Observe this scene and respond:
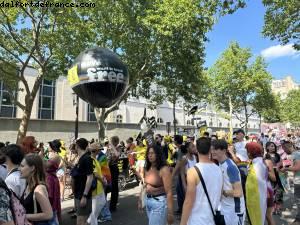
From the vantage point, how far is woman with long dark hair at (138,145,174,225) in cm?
435

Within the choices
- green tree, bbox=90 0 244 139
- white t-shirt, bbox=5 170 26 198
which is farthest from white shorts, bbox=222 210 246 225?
green tree, bbox=90 0 244 139

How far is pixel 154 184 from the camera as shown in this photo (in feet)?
14.6

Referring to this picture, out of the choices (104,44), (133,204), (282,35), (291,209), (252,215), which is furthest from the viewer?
(104,44)

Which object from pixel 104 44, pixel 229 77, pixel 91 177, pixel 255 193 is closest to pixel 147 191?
pixel 91 177

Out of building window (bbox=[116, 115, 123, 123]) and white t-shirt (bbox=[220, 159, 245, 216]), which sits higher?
building window (bbox=[116, 115, 123, 123])

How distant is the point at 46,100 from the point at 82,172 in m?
30.2

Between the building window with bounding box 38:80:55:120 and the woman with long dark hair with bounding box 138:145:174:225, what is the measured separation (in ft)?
101

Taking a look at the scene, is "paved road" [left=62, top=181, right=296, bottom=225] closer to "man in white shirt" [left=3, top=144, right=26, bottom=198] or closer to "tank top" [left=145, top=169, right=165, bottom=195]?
"tank top" [left=145, top=169, right=165, bottom=195]

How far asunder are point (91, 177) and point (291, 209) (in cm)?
572

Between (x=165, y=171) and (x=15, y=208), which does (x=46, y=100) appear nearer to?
(x=165, y=171)

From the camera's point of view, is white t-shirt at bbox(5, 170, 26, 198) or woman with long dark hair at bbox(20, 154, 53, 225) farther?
white t-shirt at bbox(5, 170, 26, 198)

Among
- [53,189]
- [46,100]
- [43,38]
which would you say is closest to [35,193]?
[53,189]

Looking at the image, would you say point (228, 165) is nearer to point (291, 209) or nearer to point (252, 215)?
point (252, 215)

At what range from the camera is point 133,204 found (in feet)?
31.1
